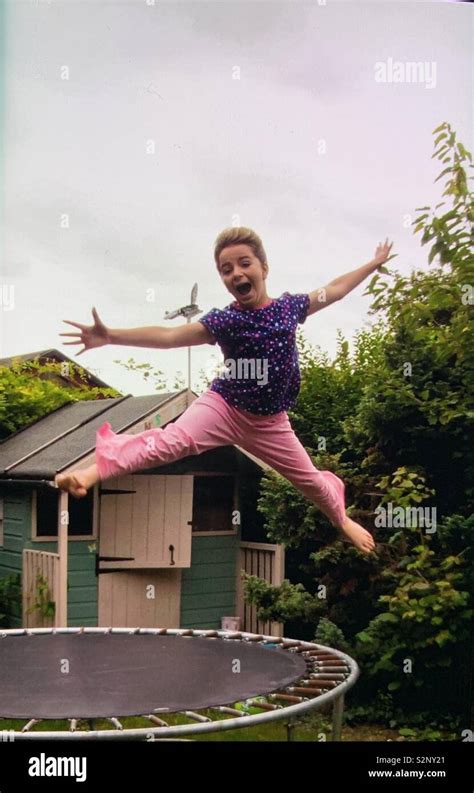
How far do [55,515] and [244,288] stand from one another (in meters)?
1.62

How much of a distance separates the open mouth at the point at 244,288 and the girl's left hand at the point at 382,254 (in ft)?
1.38

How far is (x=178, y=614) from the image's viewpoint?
4207mm

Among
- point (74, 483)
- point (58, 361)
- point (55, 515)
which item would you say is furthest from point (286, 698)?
point (58, 361)

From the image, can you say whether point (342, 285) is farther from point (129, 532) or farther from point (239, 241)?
point (129, 532)

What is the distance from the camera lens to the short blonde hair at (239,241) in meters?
2.94

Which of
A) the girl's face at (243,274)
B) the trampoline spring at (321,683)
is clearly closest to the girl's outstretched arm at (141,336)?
the girl's face at (243,274)

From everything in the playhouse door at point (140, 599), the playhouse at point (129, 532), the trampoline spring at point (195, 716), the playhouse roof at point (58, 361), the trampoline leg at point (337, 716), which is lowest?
the trampoline leg at point (337, 716)

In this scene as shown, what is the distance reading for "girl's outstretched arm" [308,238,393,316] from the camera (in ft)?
9.83

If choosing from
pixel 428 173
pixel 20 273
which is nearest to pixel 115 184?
pixel 20 273

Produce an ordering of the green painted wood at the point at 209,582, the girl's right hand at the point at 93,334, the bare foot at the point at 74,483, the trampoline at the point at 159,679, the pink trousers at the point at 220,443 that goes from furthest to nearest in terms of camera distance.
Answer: the green painted wood at the point at 209,582
the pink trousers at the point at 220,443
the girl's right hand at the point at 93,334
the bare foot at the point at 74,483
the trampoline at the point at 159,679

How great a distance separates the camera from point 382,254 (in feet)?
10.0

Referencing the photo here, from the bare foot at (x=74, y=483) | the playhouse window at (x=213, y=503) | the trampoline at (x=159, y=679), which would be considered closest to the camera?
the trampoline at (x=159, y=679)

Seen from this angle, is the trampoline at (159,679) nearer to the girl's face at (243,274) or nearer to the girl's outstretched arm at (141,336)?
the girl's outstretched arm at (141,336)
